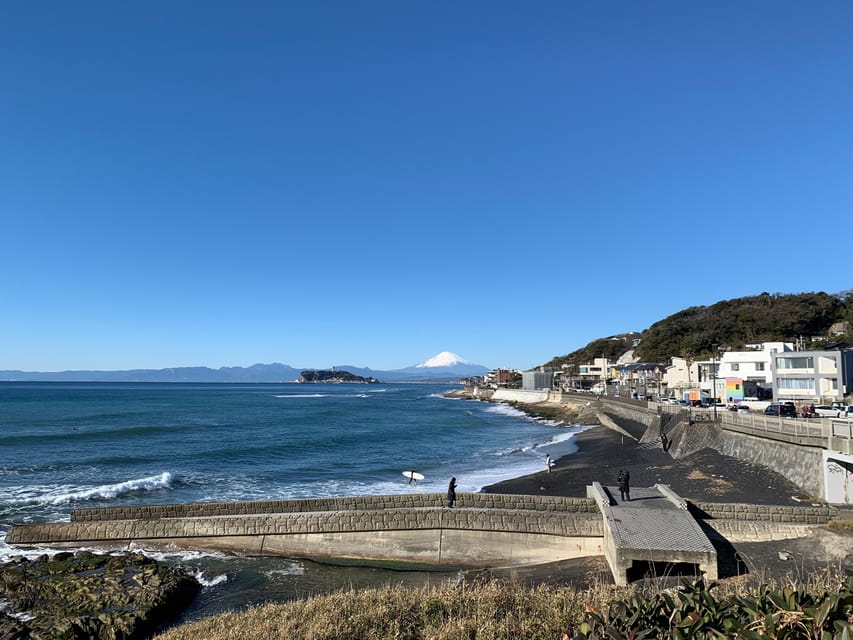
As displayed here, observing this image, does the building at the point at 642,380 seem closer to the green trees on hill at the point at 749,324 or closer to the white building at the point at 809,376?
the green trees on hill at the point at 749,324

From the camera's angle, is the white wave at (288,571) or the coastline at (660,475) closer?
the white wave at (288,571)

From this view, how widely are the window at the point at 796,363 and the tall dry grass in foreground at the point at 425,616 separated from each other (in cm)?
4300

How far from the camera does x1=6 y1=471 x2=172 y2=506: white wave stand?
72.2 ft

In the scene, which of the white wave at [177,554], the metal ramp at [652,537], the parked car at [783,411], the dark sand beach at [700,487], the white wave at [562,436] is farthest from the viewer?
the white wave at [562,436]

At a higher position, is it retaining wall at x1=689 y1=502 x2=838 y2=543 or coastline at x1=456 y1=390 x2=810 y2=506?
retaining wall at x1=689 y1=502 x2=838 y2=543

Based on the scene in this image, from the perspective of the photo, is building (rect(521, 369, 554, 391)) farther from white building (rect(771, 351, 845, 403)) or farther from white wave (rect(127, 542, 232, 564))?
white wave (rect(127, 542, 232, 564))

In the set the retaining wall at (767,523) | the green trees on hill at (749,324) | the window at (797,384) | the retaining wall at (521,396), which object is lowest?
the retaining wall at (521,396)

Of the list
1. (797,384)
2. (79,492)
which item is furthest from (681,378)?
(79,492)

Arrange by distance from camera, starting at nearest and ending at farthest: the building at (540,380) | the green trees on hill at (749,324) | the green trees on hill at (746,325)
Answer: the green trees on hill at (749,324) → the green trees on hill at (746,325) → the building at (540,380)

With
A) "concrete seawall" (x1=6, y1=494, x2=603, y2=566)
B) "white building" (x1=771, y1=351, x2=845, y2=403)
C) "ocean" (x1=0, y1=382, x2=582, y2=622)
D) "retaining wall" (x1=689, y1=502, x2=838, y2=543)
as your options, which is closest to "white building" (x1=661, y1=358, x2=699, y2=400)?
"white building" (x1=771, y1=351, x2=845, y2=403)

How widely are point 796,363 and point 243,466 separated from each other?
44.4 meters

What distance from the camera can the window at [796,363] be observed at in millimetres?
41875

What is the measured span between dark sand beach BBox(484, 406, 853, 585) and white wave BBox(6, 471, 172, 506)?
16.9m

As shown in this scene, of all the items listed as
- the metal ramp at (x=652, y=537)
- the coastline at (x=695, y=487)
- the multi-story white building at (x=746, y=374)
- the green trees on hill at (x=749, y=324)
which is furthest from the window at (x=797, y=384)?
the metal ramp at (x=652, y=537)
